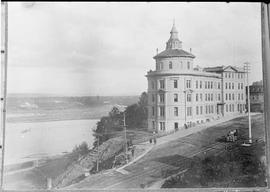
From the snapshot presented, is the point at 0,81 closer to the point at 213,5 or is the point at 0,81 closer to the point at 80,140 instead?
the point at 80,140

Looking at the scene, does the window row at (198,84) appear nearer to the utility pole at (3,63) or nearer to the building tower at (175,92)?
the building tower at (175,92)

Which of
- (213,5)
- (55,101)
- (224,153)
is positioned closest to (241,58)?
(213,5)

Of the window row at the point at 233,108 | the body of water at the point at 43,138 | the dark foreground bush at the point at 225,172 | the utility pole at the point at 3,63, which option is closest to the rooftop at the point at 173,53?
the window row at the point at 233,108

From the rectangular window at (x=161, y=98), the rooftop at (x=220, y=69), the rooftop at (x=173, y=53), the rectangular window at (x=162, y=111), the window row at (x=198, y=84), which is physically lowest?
the rectangular window at (x=162, y=111)

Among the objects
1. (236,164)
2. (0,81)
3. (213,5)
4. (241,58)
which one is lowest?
(236,164)

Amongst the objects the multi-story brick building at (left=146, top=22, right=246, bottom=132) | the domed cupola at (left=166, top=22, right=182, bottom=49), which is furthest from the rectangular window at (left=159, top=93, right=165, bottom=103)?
the domed cupola at (left=166, top=22, right=182, bottom=49)

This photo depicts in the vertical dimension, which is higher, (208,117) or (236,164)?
(208,117)

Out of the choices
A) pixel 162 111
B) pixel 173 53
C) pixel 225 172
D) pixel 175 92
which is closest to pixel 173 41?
pixel 173 53
